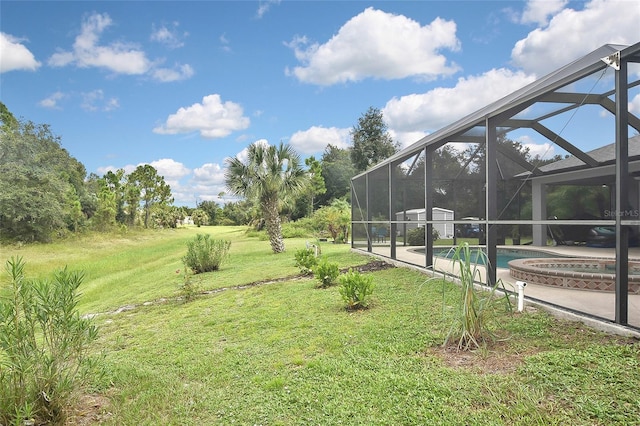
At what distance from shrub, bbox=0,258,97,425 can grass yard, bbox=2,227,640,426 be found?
0.88 ft

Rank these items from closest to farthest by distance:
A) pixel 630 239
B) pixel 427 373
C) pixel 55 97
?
pixel 427 373 → pixel 630 239 → pixel 55 97

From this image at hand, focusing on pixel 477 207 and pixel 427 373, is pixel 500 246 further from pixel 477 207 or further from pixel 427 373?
pixel 427 373

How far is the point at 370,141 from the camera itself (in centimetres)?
3556

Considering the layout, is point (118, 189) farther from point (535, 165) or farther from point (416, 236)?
point (535, 165)

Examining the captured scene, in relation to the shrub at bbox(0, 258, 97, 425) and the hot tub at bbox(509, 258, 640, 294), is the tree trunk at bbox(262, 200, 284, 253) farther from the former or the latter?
the shrub at bbox(0, 258, 97, 425)

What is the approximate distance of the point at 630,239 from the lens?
3.67 m

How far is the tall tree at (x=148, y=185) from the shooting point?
1486 inches

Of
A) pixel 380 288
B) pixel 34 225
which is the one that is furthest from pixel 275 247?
pixel 34 225

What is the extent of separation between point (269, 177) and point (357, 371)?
12050 mm

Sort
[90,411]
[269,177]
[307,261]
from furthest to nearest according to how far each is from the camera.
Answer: [269,177] < [307,261] < [90,411]

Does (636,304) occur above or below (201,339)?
above

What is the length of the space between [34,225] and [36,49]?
972 centimetres

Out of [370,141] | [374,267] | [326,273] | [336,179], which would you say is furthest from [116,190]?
[326,273]

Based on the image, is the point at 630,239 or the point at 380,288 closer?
the point at 630,239
